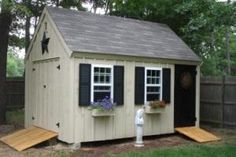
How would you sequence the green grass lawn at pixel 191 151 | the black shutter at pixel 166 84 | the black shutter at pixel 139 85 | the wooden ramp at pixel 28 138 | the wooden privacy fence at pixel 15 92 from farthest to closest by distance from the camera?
the wooden privacy fence at pixel 15 92 → the black shutter at pixel 166 84 → the black shutter at pixel 139 85 → the wooden ramp at pixel 28 138 → the green grass lawn at pixel 191 151

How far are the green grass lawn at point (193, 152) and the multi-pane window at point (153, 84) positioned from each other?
6.20 ft

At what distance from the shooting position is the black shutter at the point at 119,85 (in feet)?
33.0

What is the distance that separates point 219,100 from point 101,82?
5645 millimetres

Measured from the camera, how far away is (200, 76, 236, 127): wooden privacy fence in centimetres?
1313

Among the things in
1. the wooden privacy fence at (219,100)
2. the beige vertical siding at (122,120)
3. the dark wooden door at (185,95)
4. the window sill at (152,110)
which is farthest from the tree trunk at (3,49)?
the wooden privacy fence at (219,100)

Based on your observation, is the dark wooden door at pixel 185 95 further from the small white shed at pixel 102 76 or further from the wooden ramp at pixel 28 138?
the wooden ramp at pixel 28 138

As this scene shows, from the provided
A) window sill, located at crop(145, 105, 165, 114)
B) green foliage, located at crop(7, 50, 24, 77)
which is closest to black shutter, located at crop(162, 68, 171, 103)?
window sill, located at crop(145, 105, 165, 114)

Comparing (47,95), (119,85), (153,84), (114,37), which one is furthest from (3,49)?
(153,84)

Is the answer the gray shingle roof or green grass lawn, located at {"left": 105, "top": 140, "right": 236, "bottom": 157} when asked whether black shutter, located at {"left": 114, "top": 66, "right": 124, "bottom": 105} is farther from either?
green grass lawn, located at {"left": 105, "top": 140, "right": 236, "bottom": 157}

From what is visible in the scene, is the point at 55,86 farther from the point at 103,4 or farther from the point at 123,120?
the point at 103,4

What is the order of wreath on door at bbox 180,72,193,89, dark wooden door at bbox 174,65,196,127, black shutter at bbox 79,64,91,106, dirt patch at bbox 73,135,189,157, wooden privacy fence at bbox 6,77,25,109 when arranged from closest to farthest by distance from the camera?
1. dirt patch at bbox 73,135,189,157
2. black shutter at bbox 79,64,91,106
3. dark wooden door at bbox 174,65,196,127
4. wreath on door at bbox 180,72,193,89
5. wooden privacy fence at bbox 6,77,25,109

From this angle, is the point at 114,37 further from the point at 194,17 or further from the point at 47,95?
the point at 194,17

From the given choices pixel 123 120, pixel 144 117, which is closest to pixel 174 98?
pixel 144 117

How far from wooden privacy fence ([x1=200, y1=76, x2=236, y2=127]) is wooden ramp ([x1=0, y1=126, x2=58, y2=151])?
21.4ft
